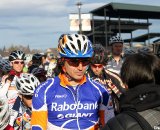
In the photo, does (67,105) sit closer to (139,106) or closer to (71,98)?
(71,98)

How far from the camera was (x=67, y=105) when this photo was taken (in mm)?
4145

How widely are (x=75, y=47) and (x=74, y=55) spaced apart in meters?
0.10

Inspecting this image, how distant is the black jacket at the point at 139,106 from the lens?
2.60 m

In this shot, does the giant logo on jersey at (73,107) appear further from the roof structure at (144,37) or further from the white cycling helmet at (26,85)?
the roof structure at (144,37)

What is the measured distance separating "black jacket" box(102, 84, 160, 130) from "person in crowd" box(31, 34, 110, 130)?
4.79 ft

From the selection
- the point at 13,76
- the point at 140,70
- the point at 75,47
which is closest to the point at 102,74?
the point at 75,47

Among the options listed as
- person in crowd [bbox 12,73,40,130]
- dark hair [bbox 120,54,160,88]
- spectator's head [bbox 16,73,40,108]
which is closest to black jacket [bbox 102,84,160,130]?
dark hair [bbox 120,54,160,88]

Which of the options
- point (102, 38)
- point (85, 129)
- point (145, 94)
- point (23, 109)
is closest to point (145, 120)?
point (145, 94)

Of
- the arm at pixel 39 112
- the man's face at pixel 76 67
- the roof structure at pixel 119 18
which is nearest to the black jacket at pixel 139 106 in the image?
the arm at pixel 39 112

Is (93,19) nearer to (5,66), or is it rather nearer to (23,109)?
(5,66)

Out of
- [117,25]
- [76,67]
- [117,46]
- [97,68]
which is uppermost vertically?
[117,25]

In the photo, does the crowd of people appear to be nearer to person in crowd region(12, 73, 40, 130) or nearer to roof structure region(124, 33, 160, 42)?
person in crowd region(12, 73, 40, 130)

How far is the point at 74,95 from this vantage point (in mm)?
4188

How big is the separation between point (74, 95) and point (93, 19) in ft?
118
